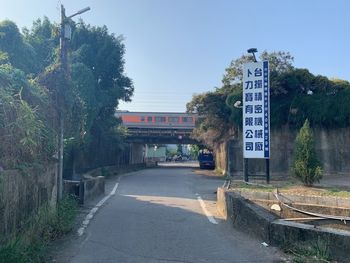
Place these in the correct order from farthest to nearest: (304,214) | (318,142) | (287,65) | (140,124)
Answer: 1. (140,124)
2. (287,65)
3. (318,142)
4. (304,214)

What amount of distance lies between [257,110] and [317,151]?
11873 mm

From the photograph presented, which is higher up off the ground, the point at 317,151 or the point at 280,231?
the point at 317,151

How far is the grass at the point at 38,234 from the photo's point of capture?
6.06 meters

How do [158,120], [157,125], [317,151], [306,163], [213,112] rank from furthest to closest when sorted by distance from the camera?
[158,120], [157,125], [213,112], [317,151], [306,163]

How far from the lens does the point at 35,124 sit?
8391mm

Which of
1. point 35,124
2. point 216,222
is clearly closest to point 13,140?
point 35,124

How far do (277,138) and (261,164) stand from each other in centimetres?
216

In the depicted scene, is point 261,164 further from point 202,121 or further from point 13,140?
point 13,140

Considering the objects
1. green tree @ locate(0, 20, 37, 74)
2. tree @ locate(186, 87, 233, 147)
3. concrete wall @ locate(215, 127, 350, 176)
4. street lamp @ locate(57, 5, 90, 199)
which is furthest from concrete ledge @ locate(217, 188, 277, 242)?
tree @ locate(186, 87, 233, 147)

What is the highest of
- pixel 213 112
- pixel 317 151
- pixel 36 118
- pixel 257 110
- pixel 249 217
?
pixel 213 112

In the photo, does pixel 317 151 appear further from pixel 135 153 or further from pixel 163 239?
pixel 135 153

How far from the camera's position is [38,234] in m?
8.27

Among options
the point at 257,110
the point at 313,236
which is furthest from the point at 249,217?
the point at 257,110

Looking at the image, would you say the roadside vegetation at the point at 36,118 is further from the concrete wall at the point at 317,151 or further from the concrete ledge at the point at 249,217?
the concrete wall at the point at 317,151
